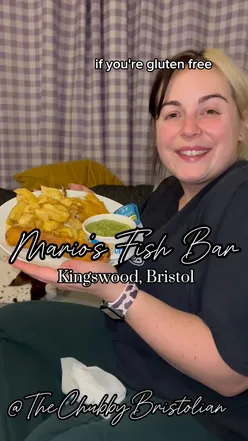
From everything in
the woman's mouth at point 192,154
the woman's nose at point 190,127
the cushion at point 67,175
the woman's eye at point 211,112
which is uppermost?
the woman's eye at point 211,112

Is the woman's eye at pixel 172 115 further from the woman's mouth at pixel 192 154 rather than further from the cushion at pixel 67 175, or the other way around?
the cushion at pixel 67 175

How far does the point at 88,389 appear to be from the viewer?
861mm

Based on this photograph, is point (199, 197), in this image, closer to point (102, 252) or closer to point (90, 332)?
point (102, 252)

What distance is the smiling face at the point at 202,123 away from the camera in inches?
34.4

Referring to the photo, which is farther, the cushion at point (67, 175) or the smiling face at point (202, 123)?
the cushion at point (67, 175)

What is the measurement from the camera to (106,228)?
0.98 m

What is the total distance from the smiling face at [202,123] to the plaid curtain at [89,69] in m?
0.99

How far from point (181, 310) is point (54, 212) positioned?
373 mm

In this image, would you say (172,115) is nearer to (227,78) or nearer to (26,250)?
(227,78)

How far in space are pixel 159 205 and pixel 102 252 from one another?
275 mm

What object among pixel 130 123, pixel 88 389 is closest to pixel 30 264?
pixel 88 389

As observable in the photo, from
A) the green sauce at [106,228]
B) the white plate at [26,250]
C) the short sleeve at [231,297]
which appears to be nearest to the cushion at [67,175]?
the white plate at [26,250]

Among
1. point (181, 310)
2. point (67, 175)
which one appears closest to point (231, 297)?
point (181, 310)

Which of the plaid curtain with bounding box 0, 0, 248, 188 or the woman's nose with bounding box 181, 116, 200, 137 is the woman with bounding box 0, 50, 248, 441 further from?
the plaid curtain with bounding box 0, 0, 248, 188
